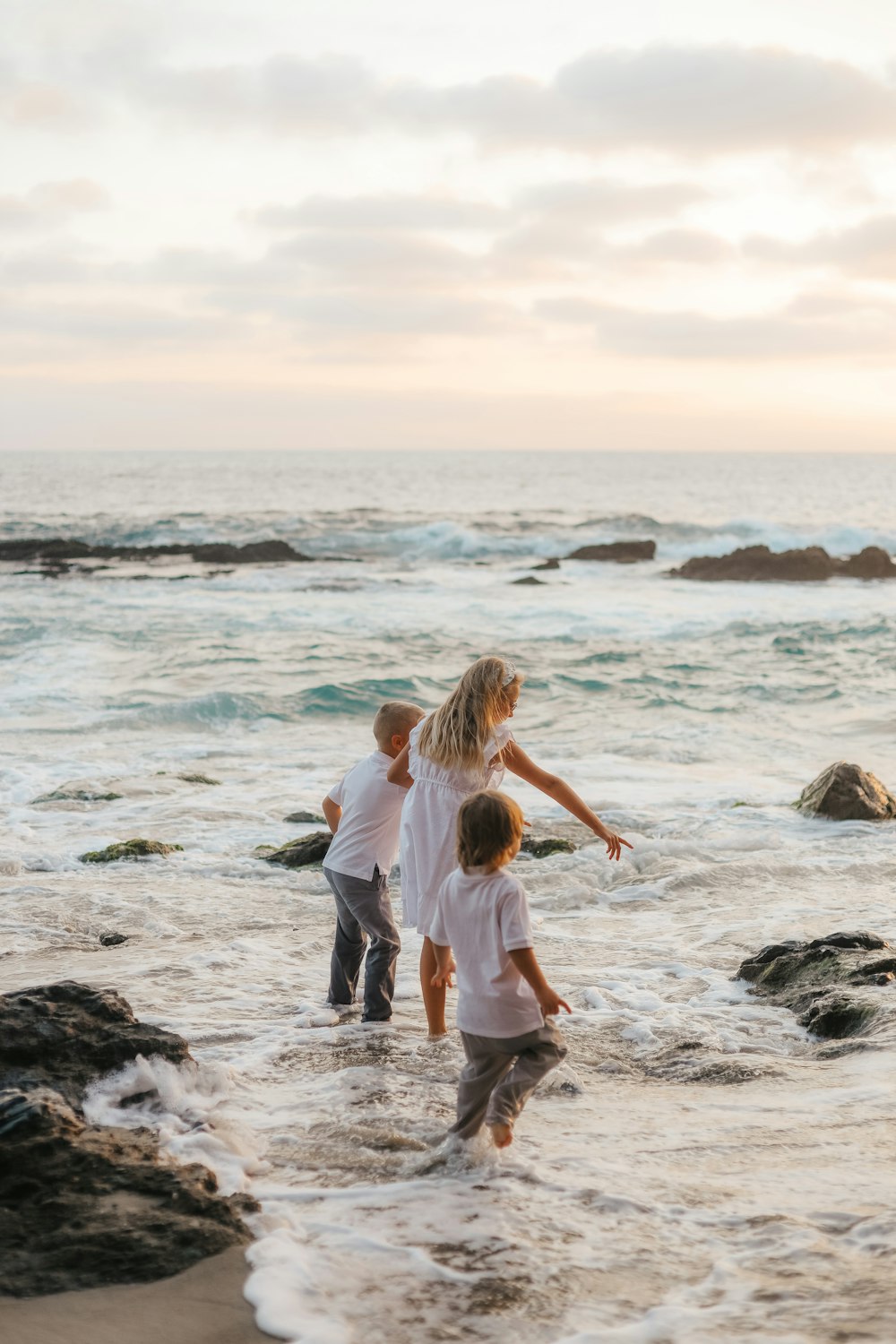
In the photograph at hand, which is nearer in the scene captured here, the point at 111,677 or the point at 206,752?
the point at 206,752

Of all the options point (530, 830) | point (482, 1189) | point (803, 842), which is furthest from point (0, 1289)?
point (803, 842)

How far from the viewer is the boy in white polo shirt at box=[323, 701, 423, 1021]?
5.02m

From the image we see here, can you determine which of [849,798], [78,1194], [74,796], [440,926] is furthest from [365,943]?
[74,796]

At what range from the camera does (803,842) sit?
9047mm

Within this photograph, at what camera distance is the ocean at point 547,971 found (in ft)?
10.6

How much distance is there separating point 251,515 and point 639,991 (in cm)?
5071

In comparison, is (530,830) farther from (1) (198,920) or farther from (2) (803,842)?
(1) (198,920)

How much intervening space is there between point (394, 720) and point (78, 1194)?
Answer: 223 cm

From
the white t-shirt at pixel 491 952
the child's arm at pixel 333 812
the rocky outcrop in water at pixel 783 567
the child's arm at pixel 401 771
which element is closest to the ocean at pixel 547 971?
the white t-shirt at pixel 491 952

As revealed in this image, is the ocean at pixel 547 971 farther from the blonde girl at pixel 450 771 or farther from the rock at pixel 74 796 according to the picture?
the blonde girl at pixel 450 771

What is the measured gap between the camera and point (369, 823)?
199 inches

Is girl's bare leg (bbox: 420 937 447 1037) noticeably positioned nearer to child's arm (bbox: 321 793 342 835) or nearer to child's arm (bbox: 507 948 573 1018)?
child's arm (bbox: 321 793 342 835)

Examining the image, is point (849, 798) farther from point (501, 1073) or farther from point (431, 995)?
point (501, 1073)

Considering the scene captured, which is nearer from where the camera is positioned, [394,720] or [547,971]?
[394,720]
